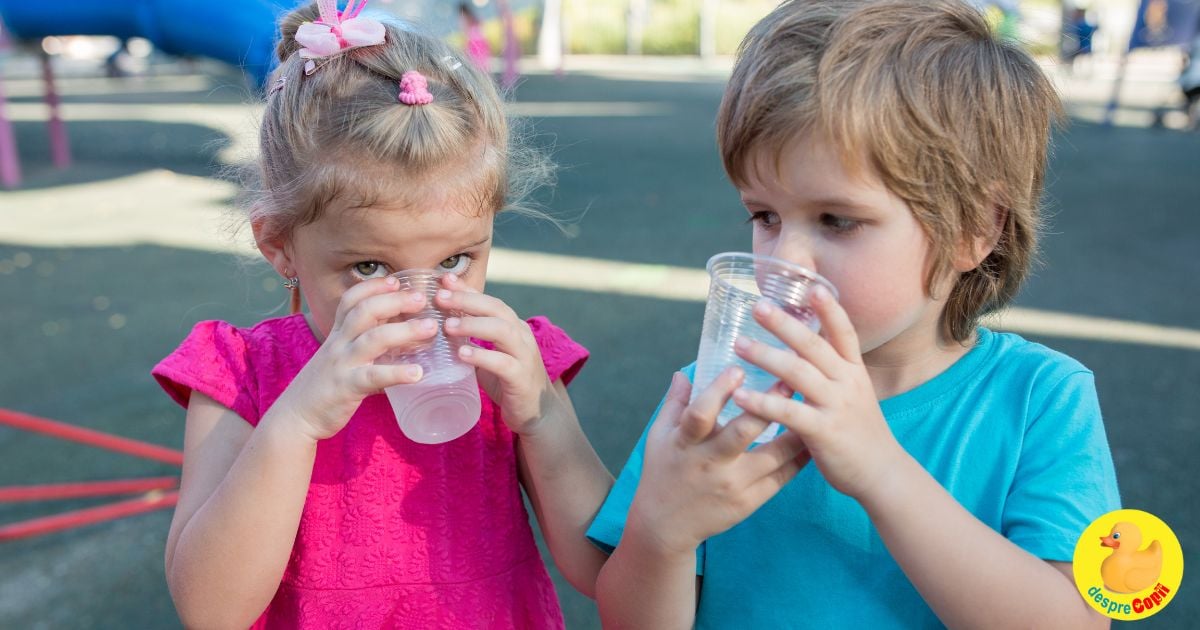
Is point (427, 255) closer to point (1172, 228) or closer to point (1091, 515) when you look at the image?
point (1091, 515)

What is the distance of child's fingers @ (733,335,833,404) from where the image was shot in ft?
4.01

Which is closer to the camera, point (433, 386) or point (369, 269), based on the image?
point (433, 386)

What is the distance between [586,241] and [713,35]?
2424cm

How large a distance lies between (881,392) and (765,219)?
34 centimetres

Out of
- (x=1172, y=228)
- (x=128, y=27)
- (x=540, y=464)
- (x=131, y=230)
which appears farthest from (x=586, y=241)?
(x=540, y=464)

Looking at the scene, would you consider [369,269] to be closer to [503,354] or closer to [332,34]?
[503,354]

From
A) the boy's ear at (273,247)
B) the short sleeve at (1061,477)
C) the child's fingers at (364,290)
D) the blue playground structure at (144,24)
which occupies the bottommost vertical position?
the blue playground structure at (144,24)

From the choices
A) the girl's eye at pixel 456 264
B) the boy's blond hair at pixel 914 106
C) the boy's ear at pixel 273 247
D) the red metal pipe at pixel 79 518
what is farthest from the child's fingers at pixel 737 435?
the red metal pipe at pixel 79 518

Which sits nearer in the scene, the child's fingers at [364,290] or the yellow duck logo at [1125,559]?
the yellow duck logo at [1125,559]

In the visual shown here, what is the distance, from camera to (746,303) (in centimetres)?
130

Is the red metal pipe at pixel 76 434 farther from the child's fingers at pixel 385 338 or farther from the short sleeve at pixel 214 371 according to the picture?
the child's fingers at pixel 385 338

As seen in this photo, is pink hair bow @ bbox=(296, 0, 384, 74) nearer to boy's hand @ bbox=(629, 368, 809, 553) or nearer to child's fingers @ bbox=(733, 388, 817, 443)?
boy's hand @ bbox=(629, 368, 809, 553)

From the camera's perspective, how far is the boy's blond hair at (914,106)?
1.44 meters

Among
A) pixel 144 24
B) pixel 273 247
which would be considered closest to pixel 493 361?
pixel 273 247
